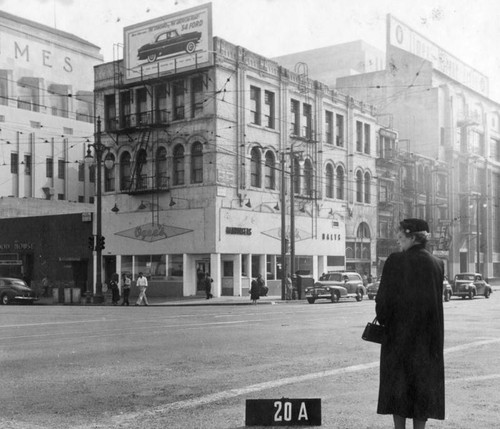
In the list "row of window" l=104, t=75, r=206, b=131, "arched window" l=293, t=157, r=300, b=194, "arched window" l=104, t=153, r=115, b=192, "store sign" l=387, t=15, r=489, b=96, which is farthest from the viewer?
"store sign" l=387, t=15, r=489, b=96

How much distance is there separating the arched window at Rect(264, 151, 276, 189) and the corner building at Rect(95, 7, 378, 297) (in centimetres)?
9

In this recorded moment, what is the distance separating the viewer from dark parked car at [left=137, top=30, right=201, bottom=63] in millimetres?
41725

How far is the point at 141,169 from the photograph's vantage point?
44250 mm

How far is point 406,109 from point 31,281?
38.8 meters

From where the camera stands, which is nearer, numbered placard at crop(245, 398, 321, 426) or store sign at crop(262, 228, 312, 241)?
numbered placard at crop(245, 398, 321, 426)

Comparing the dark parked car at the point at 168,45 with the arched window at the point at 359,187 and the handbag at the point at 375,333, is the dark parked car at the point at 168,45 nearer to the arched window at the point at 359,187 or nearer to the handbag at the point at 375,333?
the arched window at the point at 359,187

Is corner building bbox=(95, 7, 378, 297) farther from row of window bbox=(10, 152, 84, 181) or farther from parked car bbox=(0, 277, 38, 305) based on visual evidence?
row of window bbox=(10, 152, 84, 181)

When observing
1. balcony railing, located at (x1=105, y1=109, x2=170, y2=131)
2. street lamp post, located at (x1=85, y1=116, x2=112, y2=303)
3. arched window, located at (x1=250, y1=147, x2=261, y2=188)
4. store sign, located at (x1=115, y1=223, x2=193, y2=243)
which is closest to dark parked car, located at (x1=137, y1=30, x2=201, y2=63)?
balcony railing, located at (x1=105, y1=109, x2=170, y2=131)

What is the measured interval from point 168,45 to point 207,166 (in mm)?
7874

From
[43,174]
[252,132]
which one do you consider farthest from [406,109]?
[43,174]

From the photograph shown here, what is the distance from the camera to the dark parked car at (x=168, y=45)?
137ft

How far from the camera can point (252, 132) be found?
43.8 metres

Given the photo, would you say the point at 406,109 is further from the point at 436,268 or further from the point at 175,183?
the point at 436,268

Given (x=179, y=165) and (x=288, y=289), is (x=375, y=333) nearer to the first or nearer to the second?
(x=288, y=289)
